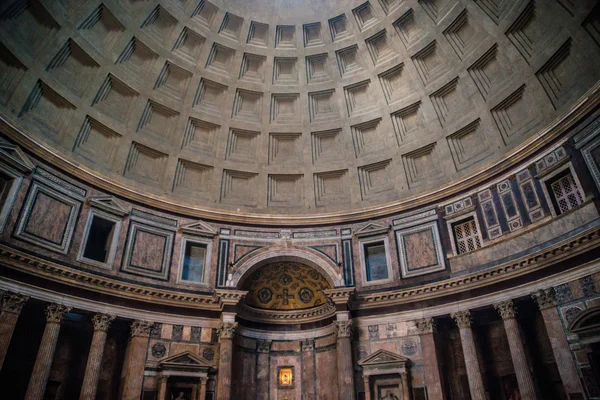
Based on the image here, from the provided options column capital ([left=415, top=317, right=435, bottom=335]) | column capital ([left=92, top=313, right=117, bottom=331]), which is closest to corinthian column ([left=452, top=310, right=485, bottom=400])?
column capital ([left=415, top=317, right=435, bottom=335])

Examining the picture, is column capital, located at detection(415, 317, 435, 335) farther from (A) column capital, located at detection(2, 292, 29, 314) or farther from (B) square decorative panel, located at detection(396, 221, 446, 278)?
(A) column capital, located at detection(2, 292, 29, 314)

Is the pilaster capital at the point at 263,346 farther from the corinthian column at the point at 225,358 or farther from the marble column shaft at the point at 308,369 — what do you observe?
the corinthian column at the point at 225,358

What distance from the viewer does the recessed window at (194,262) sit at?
2131 centimetres

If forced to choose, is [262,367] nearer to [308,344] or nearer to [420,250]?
[308,344]

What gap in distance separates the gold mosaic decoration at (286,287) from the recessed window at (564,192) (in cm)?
1177

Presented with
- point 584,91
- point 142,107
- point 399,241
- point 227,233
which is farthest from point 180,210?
point 584,91

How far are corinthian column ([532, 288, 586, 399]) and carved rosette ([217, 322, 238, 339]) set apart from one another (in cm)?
1325

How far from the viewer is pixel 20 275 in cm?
1577

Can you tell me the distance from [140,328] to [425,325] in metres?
13.2

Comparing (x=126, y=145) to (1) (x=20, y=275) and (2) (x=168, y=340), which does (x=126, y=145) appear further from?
(2) (x=168, y=340)

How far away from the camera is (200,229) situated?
22250 millimetres

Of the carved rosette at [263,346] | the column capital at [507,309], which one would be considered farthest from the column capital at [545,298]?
the carved rosette at [263,346]

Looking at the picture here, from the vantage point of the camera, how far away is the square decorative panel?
66.7ft

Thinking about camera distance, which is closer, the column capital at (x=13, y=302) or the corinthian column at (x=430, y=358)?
the column capital at (x=13, y=302)
